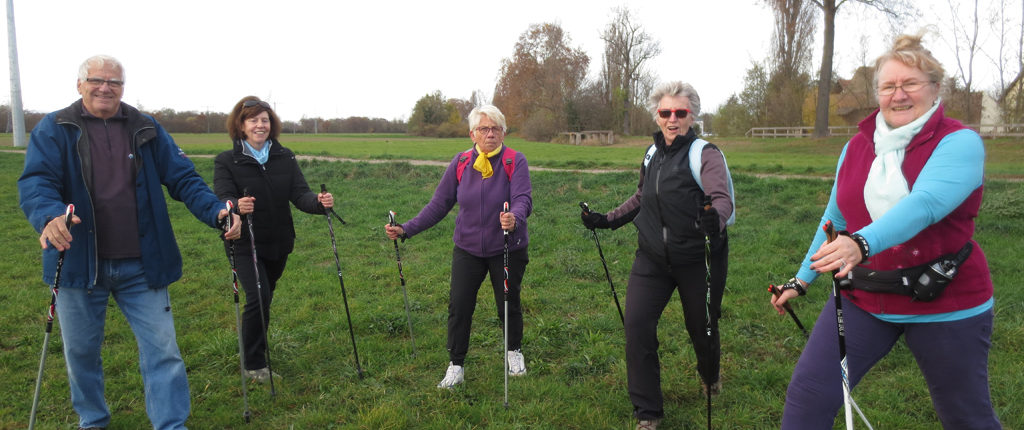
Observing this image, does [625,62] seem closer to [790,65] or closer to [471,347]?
[790,65]

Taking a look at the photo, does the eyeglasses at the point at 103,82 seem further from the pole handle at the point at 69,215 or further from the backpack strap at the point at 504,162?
the backpack strap at the point at 504,162

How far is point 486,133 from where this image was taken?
4.81 metres

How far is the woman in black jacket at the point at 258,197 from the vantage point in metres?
4.96

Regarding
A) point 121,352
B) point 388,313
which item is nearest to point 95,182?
point 121,352

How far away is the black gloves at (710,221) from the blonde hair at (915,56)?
3.57 feet

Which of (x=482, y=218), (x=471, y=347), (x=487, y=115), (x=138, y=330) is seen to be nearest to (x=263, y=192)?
(x=138, y=330)

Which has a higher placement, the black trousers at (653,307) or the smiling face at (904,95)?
the smiling face at (904,95)

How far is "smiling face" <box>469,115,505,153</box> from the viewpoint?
15.8 ft

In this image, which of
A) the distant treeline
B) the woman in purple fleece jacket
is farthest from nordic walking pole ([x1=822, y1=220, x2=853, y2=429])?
the distant treeline

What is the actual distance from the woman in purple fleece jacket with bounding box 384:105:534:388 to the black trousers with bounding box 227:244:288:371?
107 cm

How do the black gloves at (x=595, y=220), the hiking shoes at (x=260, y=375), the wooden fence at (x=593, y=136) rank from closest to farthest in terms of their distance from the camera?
the black gloves at (x=595, y=220) < the hiking shoes at (x=260, y=375) < the wooden fence at (x=593, y=136)

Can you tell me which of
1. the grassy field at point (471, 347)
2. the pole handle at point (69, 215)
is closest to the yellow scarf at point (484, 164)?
the grassy field at point (471, 347)

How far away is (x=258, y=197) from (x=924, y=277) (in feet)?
14.5

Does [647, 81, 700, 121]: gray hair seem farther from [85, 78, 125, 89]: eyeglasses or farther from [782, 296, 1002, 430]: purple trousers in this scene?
[85, 78, 125, 89]: eyeglasses
